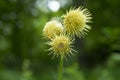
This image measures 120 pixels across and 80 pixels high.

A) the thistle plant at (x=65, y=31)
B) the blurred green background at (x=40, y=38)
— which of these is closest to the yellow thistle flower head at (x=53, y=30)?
the thistle plant at (x=65, y=31)

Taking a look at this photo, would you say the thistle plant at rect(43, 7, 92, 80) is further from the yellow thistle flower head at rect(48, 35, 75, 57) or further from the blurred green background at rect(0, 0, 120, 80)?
the blurred green background at rect(0, 0, 120, 80)

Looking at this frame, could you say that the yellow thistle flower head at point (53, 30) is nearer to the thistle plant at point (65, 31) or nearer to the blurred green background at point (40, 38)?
the thistle plant at point (65, 31)

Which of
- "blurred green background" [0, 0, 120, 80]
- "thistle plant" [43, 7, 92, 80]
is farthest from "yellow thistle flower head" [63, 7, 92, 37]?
"blurred green background" [0, 0, 120, 80]

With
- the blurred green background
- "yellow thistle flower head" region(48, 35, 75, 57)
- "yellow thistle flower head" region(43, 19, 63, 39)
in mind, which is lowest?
"yellow thistle flower head" region(48, 35, 75, 57)

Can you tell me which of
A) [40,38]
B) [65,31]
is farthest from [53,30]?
[40,38]

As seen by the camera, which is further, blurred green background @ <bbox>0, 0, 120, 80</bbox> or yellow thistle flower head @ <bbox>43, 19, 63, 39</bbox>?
blurred green background @ <bbox>0, 0, 120, 80</bbox>

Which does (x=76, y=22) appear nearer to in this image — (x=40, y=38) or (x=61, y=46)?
(x=61, y=46)

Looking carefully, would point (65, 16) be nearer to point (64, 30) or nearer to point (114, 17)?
point (64, 30)

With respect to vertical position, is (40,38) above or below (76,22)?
above
